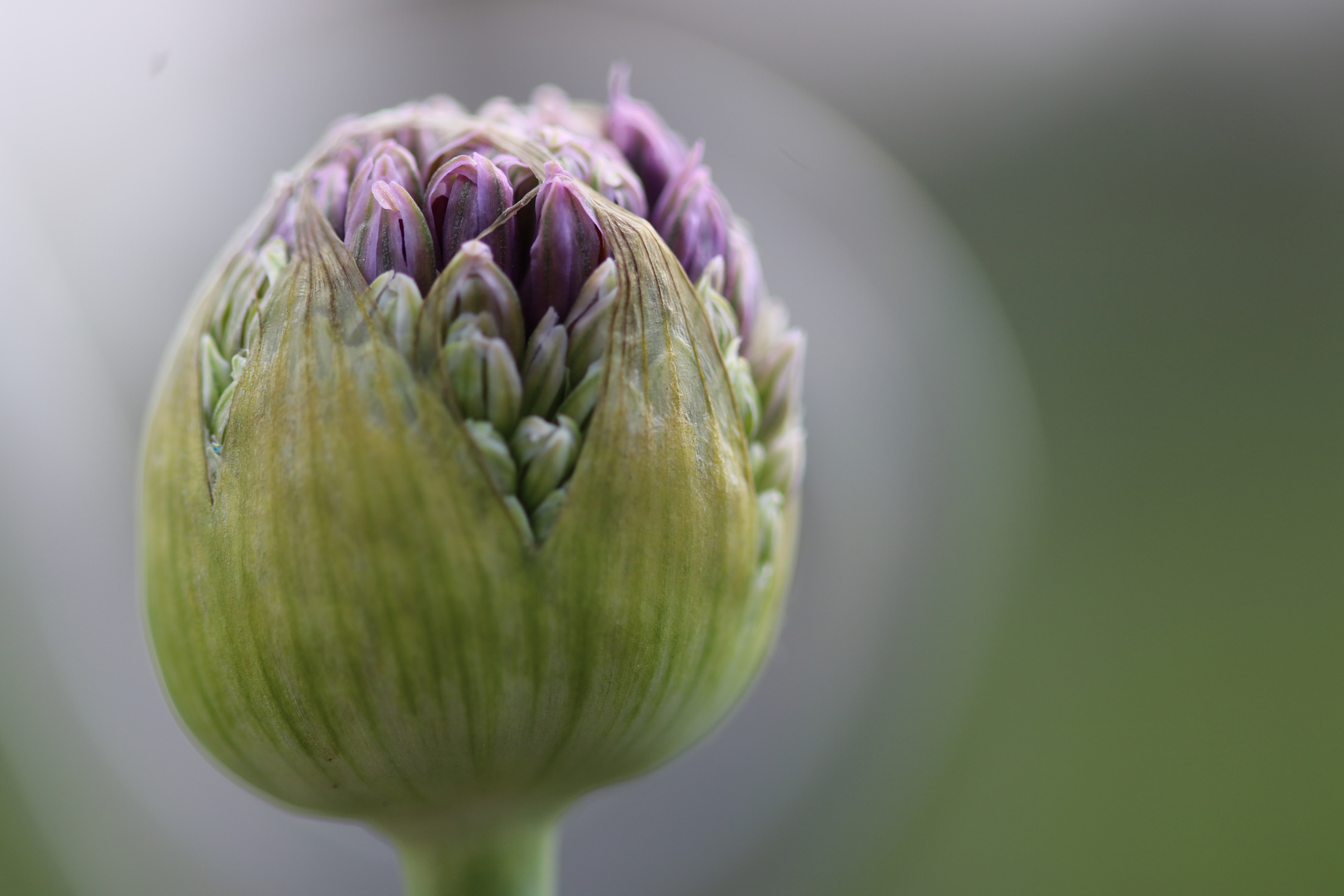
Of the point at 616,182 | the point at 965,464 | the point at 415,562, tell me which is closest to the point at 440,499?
the point at 415,562

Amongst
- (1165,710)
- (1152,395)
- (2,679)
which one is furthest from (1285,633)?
(2,679)

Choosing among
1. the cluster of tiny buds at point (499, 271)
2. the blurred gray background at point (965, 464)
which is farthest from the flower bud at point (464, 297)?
the blurred gray background at point (965, 464)

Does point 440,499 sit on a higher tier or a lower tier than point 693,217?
lower

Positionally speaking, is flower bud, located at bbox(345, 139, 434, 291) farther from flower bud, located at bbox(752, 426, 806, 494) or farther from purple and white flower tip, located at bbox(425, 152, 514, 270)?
flower bud, located at bbox(752, 426, 806, 494)

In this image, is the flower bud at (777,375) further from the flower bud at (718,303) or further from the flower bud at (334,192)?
the flower bud at (334,192)

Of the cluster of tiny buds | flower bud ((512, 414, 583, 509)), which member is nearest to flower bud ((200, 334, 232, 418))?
the cluster of tiny buds

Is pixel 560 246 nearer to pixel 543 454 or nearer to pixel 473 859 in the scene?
pixel 543 454

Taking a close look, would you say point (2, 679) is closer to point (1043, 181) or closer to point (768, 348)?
point (768, 348)
